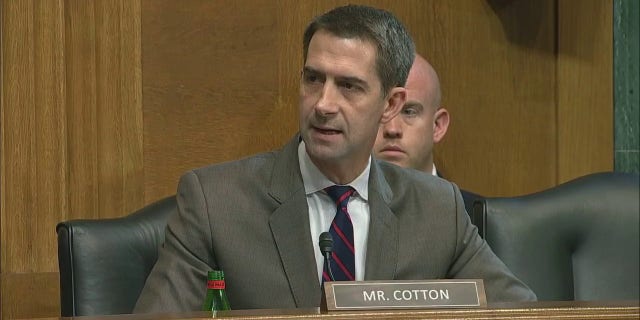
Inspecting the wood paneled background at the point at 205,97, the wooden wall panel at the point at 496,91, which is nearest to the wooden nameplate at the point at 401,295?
the wood paneled background at the point at 205,97

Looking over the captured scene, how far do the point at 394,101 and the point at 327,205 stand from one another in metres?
0.29

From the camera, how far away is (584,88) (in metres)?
3.44

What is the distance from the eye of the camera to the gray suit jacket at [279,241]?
2223 millimetres

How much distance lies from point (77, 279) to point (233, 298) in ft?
1.05

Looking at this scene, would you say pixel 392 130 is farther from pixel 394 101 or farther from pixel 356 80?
pixel 356 80

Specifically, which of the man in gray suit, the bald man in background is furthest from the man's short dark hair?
the bald man in background

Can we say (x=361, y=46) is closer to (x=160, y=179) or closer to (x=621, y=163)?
(x=160, y=179)

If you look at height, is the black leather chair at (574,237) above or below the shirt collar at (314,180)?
below

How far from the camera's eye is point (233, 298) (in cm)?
224

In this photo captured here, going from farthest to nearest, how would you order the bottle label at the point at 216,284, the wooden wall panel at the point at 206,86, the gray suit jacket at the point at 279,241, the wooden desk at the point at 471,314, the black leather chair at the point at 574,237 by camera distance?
the wooden wall panel at the point at 206,86 → the black leather chair at the point at 574,237 → the gray suit jacket at the point at 279,241 → the bottle label at the point at 216,284 → the wooden desk at the point at 471,314

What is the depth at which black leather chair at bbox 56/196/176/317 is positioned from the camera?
233cm

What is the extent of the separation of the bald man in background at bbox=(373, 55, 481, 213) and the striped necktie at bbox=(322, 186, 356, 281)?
2.76 feet

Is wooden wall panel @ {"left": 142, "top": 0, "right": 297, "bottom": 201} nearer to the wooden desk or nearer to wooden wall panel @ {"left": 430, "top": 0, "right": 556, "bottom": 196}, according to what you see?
wooden wall panel @ {"left": 430, "top": 0, "right": 556, "bottom": 196}

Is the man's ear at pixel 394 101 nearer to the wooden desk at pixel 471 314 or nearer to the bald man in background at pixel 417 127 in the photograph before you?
the bald man in background at pixel 417 127
